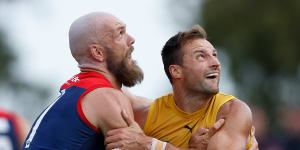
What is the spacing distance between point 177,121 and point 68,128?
1.23 m

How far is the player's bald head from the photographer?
690 centimetres

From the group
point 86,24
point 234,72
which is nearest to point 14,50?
point 234,72

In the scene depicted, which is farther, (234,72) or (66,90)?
(234,72)

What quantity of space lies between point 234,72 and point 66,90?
16992mm

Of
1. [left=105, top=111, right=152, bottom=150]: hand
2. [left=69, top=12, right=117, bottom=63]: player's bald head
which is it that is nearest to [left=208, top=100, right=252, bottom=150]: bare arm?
[left=105, top=111, right=152, bottom=150]: hand

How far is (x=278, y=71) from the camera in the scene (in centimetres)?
2312

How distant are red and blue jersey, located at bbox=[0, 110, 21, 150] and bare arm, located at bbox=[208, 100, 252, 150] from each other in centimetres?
260

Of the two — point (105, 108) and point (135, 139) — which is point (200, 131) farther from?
point (105, 108)

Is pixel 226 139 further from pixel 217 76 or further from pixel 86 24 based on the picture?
pixel 86 24

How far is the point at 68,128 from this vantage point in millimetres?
6359

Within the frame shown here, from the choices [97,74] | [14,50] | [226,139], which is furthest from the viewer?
[14,50]

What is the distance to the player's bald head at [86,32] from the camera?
22.6ft

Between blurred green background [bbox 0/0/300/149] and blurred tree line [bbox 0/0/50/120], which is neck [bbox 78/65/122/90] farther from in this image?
blurred tree line [bbox 0/0/50/120]

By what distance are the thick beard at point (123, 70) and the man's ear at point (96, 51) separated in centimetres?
8
